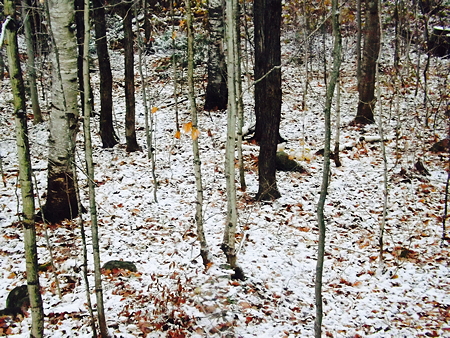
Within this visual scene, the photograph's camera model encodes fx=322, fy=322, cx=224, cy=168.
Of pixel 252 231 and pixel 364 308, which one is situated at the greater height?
pixel 252 231

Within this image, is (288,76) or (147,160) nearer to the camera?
(147,160)

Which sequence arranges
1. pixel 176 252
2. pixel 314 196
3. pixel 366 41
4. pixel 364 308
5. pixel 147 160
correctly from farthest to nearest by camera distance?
pixel 366 41
pixel 147 160
pixel 314 196
pixel 176 252
pixel 364 308

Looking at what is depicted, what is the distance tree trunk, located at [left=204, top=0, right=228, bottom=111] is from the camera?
11.3m

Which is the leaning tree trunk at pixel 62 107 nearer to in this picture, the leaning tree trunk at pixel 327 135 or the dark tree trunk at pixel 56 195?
the dark tree trunk at pixel 56 195

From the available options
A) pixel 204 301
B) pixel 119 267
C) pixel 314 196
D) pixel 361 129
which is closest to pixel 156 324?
pixel 204 301

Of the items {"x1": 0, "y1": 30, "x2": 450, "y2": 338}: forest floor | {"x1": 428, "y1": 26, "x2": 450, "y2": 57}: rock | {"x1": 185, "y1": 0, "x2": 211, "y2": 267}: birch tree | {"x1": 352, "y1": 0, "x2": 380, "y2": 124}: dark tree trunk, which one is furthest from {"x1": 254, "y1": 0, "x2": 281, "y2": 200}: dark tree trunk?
{"x1": 428, "y1": 26, "x2": 450, "y2": 57}: rock

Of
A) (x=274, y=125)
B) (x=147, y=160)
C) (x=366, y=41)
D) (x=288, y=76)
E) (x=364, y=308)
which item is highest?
(x=366, y=41)

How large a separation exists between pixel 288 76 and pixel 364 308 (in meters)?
13.6

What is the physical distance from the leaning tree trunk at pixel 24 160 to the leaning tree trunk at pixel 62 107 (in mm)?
2260

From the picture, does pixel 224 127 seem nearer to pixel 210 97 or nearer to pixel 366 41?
pixel 210 97

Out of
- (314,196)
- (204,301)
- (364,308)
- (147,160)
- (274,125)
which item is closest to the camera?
(204,301)

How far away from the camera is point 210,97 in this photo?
12.2 metres

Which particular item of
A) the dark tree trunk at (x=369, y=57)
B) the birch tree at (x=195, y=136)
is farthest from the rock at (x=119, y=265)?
the dark tree trunk at (x=369, y=57)

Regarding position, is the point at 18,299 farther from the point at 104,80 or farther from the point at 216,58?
the point at 216,58
